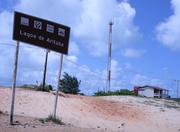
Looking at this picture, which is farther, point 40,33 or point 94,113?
point 94,113

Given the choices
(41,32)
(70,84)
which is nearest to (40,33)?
(41,32)

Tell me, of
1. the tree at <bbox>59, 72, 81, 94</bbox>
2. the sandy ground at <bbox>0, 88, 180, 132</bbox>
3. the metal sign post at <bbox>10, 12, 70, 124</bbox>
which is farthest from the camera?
the tree at <bbox>59, 72, 81, 94</bbox>

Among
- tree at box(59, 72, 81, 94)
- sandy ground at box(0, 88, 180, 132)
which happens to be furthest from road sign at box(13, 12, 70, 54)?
tree at box(59, 72, 81, 94)

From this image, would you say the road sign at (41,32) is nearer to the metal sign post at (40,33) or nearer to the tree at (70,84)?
the metal sign post at (40,33)

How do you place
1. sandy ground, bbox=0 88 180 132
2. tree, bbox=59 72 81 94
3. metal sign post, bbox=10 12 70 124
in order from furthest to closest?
tree, bbox=59 72 81 94 → sandy ground, bbox=0 88 180 132 → metal sign post, bbox=10 12 70 124

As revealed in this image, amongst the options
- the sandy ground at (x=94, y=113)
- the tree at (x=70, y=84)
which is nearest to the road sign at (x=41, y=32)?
the sandy ground at (x=94, y=113)

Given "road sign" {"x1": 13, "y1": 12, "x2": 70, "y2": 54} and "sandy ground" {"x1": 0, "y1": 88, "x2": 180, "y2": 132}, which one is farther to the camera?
"sandy ground" {"x1": 0, "y1": 88, "x2": 180, "y2": 132}

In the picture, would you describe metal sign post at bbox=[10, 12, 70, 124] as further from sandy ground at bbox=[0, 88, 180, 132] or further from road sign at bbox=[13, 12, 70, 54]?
sandy ground at bbox=[0, 88, 180, 132]

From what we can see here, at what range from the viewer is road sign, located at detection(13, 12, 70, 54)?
14.2 metres

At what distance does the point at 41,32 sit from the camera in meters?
14.8

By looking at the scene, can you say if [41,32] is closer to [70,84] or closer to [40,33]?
[40,33]

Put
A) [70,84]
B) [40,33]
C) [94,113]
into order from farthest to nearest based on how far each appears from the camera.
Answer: [70,84] < [94,113] < [40,33]

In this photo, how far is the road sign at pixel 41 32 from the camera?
14.2 metres

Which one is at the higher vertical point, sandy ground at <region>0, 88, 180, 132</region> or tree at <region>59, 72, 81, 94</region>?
tree at <region>59, 72, 81, 94</region>
